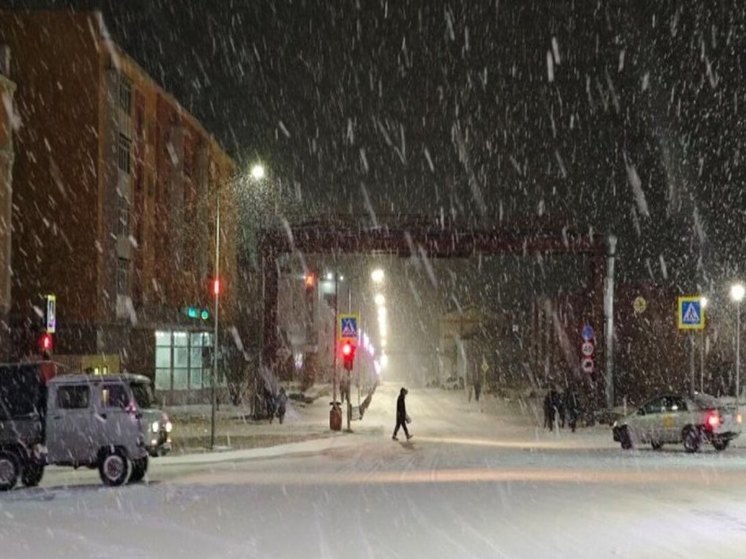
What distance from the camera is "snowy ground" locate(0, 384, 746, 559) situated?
11969mm

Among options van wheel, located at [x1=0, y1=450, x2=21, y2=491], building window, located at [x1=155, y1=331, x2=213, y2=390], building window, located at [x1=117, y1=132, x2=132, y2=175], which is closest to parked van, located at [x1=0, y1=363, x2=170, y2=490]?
van wheel, located at [x1=0, y1=450, x2=21, y2=491]

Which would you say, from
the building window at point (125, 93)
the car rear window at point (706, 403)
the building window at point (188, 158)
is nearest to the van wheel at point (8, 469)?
the car rear window at point (706, 403)

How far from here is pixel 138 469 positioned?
2056 centimetres

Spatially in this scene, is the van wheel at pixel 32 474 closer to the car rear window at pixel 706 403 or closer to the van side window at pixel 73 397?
the van side window at pixel 73 397

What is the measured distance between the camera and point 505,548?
11.7 metres

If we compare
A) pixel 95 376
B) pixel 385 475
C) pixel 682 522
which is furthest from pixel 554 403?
pixel 682 522

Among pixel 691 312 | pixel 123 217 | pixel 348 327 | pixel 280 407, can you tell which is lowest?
pixel 280 407

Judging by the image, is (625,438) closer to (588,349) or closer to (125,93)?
(588,349)

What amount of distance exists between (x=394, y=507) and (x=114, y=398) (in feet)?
23.5

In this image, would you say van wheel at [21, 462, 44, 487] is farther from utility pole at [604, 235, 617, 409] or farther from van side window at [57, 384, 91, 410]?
utility pole at [604, 235, 617, 409]

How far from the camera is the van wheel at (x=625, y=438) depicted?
100 ft

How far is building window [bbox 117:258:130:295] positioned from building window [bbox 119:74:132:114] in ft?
23.5

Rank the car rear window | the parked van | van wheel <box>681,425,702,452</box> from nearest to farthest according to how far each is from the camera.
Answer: the parked van → van wheel <box>681,425,702,452</box> → the car rear window

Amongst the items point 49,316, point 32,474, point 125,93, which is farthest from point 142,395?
point 125,93
